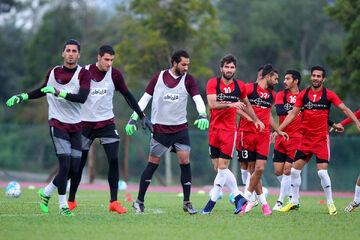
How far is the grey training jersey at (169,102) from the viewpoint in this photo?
9.07 metres

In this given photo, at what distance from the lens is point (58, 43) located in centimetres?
4941

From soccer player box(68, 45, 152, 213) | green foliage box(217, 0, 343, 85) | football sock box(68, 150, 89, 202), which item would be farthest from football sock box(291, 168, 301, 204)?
green foliage box(217, 0, 343, 85)

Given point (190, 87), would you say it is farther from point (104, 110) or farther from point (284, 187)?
point (284, 187)

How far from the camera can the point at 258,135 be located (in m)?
9.72

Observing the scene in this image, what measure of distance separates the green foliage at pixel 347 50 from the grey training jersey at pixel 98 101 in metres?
14.6

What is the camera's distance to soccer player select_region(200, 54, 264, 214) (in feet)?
30.0

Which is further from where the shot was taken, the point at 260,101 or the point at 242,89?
the point at 260,101

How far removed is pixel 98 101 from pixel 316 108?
12.6ft

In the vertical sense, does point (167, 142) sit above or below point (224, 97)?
below

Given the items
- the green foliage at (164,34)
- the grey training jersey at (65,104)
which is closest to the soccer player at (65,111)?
the grey training jersey at (65,104)

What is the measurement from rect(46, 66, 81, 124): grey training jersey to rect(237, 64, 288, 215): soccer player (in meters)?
2.99

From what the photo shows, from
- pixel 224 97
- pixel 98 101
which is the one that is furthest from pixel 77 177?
pixel 224 97

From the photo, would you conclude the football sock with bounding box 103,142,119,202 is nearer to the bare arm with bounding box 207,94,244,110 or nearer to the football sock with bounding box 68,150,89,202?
the football sock with bounding box 68,150,89,202

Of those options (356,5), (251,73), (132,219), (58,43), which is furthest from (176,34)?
(58,43)
